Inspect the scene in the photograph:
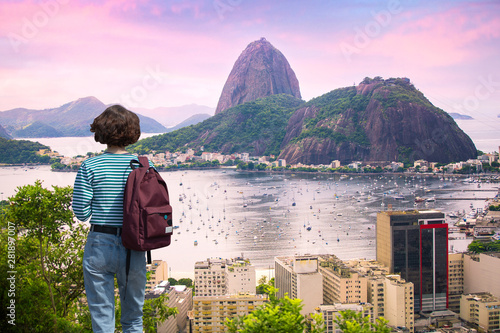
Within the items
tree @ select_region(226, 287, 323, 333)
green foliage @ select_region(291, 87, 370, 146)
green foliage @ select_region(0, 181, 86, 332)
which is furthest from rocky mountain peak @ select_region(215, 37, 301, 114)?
tree @ select_region(226, 287, 323, 333)

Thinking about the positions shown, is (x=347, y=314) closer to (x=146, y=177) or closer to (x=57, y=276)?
(x=146, y=177)

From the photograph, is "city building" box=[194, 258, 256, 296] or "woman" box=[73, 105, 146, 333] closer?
"woman" box=[73, 105, 146, 333]

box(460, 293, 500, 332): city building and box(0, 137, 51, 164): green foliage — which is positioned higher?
box(0, 137, 51, 164): green foliage

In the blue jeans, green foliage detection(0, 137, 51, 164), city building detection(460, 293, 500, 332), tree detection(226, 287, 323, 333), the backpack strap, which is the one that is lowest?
city building detection(460, 293, 500, 332)

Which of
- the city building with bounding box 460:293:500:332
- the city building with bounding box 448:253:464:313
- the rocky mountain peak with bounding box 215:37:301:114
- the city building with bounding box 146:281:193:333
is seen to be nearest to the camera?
the city building with bounding box 146:281:193:333

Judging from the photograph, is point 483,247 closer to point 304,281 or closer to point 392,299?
point 392,299

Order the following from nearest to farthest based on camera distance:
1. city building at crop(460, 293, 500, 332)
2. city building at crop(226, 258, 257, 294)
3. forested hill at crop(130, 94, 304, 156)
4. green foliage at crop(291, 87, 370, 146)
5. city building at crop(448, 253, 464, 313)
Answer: city building at crop(460, 293, 500, 332), city building at crop(226, 258, 257, 294), city building at crop(448, 253, 464, 313), green foliage at crop(291, 87, 370, 146), forested hill at crop(130, 94, 304, 156)

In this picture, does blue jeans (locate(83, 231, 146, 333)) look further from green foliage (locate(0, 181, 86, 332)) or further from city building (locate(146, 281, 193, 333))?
city building (locate(146, 281, 193, 333))
